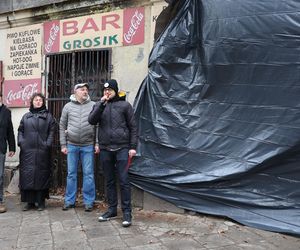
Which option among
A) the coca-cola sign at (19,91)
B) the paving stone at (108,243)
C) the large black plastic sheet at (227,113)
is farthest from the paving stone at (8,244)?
the coca-cola sign at (19,91)

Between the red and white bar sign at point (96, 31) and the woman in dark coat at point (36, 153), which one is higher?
the red and white bar sign at point (96, 31)

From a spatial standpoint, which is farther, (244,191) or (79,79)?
(79,79)

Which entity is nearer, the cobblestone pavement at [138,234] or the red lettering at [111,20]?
the cobblestone pavement at [138,234]

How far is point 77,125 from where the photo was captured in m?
6.07

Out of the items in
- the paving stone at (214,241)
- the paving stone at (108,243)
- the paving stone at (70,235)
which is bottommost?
the paving stone at (70,235)

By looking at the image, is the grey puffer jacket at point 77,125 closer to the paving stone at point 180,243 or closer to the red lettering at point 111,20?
the red lettering at point 111,20

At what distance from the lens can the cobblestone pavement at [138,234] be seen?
4486mm

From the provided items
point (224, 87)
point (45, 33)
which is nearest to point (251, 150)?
point (224, 87)

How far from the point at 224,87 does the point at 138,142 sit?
1392mm

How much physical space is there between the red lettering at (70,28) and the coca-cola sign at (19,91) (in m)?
0.97

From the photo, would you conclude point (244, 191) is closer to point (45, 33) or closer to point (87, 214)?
point (87, 214)

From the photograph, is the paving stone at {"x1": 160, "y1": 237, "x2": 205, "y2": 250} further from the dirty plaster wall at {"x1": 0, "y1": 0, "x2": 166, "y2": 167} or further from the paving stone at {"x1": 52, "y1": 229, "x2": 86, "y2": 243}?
the dirty plaster wall at {"x1": 0, "y1": 0, "x2": 166, "y2": 167}

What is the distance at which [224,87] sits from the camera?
16.7ft

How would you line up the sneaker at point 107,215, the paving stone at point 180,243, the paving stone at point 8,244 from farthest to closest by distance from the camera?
the sneaker at point 107,215, the paving stone at point 8,244, the paving stone at point 180,243
